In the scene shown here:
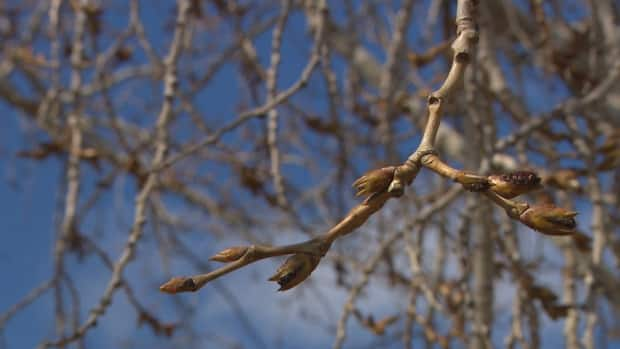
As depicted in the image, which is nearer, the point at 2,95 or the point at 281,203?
the point at 281,203

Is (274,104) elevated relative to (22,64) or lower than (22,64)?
lower

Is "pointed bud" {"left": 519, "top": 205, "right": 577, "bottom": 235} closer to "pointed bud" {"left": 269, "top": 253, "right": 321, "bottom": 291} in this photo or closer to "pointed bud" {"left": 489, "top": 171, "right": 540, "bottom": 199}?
"pointed bud" {"left": 489, "top": 171, "right": 540, "bottom": 199}

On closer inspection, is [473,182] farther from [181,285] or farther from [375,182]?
[181,285]

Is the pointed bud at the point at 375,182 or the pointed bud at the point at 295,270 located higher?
the pointed bud at the point at 375,182

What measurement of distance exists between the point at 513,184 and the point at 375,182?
0.10m

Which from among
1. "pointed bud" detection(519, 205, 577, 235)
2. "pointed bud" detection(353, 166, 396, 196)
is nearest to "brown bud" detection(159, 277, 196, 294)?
"pointed bud" detection(353, 166, 396, 196)

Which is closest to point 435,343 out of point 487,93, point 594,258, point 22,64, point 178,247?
point 594,258

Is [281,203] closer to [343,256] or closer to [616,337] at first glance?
[343,256]

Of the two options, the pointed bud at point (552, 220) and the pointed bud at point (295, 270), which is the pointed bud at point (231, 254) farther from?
the pointed bud at point (552, 220)

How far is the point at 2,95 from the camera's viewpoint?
2.96 meters

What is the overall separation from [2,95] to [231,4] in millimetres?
1362

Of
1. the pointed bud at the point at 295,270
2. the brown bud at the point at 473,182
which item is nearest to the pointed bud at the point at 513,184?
the brown bud at the point at 473,182

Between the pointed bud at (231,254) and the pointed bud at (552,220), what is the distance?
204 mm

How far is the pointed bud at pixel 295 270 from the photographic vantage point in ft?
1.79
